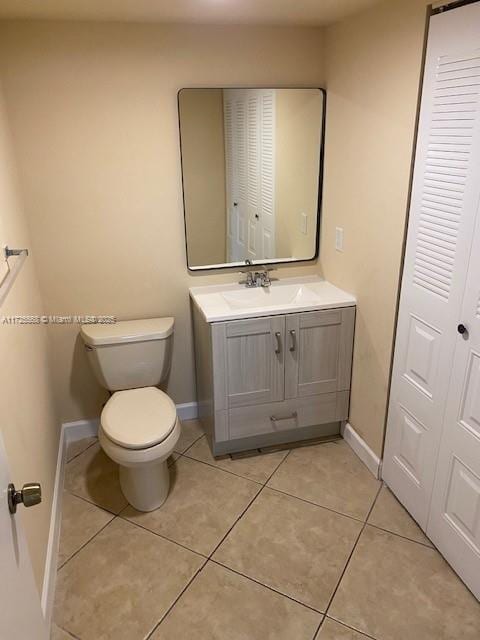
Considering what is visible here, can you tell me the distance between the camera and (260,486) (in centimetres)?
238

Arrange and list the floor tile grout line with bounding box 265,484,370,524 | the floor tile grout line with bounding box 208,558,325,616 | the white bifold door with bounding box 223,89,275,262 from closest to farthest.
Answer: the floor tile grout line with bounding box 208,558,325,616
the floor tile grout line with bounding box 265,484,370,524
the white bifold door with bounding box 223,89,275,262

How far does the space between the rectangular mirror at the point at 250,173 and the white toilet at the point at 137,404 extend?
19.5 inches

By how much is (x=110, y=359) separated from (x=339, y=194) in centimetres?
146

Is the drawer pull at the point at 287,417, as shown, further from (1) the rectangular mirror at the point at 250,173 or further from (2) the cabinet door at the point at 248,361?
(1) the rectangular mirror at the point at 250,173

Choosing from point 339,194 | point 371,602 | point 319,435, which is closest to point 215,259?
point 339,194

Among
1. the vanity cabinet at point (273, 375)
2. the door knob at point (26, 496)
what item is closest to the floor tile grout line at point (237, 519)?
the vanity cabinet at point (273, 375)

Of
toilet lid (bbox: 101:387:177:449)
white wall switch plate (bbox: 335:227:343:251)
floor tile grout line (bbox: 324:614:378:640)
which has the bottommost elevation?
floor tile grout line (bbox: 324:614:378:640)

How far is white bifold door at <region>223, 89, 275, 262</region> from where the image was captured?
2.42 meters

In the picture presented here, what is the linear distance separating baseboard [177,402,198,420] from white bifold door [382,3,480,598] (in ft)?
4.30

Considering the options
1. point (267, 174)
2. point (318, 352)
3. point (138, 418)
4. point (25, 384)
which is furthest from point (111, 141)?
point (318, 352)

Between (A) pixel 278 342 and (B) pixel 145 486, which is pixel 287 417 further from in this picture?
(B) pixel 145 486

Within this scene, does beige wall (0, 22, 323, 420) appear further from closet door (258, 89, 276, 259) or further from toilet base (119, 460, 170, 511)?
toilet base (119, 460, 170, 511)

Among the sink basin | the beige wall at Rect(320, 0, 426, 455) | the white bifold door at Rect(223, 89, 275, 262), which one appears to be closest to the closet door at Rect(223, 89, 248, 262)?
the white bifold door at Rect(223, 89, 275, 262)

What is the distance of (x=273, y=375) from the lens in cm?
246
